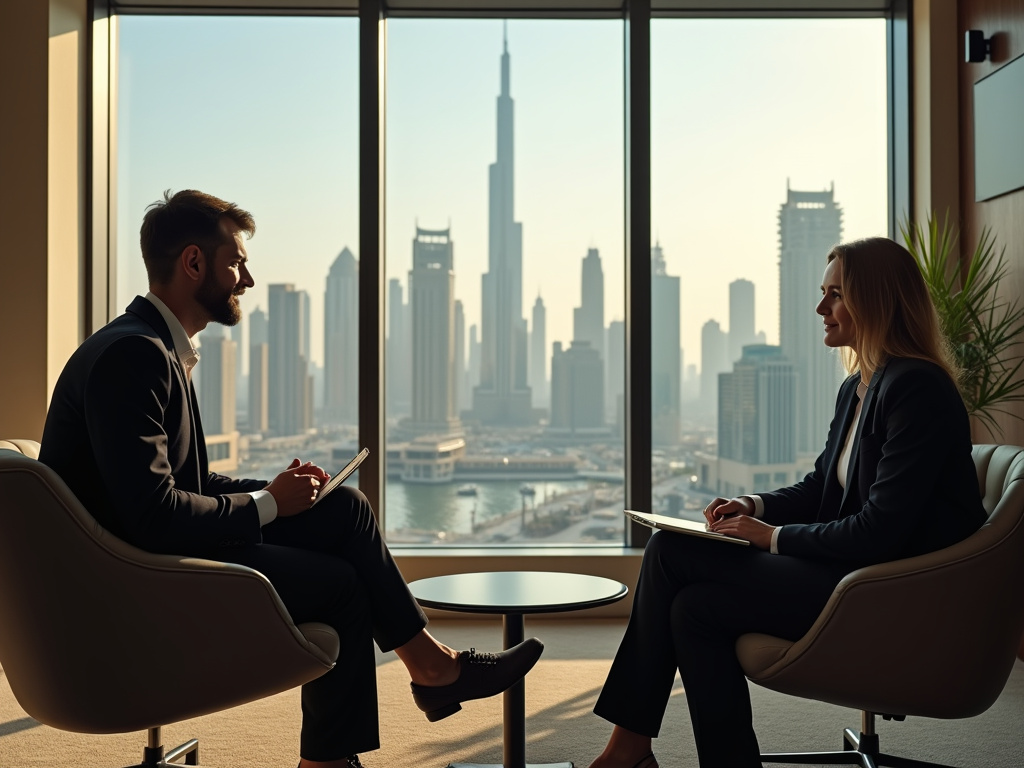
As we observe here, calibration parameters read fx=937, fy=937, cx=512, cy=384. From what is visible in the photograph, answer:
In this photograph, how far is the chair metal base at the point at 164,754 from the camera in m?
2.17

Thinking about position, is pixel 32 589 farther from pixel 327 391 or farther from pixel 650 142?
pixel 650 142

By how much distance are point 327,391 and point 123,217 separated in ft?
4.01

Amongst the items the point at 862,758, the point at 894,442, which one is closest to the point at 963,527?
the point at 894,442

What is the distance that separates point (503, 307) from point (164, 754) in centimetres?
244

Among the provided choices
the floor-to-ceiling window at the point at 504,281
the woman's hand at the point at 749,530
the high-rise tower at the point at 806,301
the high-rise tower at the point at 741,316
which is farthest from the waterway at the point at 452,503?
the woman's hand at the point at 749,530

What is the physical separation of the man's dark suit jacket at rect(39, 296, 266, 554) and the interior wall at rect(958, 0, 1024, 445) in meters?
2.84

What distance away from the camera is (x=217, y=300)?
7.57ft

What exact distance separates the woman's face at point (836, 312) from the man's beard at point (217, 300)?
147 centimetres

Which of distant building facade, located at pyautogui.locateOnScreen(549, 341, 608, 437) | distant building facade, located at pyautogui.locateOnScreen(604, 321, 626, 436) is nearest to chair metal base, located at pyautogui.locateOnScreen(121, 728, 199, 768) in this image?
distant building facade, located at pyautogui.locateOnScreen(549, 341, 608, 437)

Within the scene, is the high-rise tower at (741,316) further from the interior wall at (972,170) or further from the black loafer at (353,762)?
the black loafer at (353,762)

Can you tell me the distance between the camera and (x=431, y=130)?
167 inches

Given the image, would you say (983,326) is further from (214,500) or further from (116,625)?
(116,625)

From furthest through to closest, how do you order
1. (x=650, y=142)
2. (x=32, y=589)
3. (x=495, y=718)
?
(x=650, y=142) → (x=495, y=718) → (x=32, y=589)

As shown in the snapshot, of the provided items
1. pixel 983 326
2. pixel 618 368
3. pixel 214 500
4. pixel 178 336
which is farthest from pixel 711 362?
pixel 214 500
